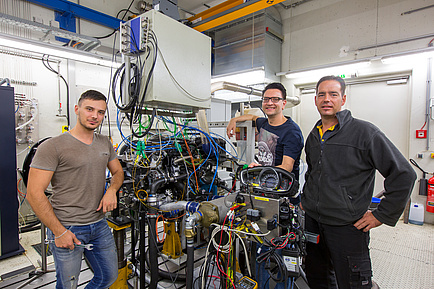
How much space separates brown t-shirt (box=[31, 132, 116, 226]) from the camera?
1441mm

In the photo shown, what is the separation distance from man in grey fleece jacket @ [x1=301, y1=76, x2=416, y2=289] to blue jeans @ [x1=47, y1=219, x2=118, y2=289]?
1379 mm

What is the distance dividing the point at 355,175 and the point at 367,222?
27 cm

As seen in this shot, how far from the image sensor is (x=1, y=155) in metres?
2.55

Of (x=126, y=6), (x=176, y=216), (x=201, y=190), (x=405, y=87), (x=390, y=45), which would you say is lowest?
(x=176, y=216)

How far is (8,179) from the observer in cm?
261

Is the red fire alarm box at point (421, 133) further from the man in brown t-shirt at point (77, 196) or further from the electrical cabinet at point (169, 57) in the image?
the man in brown t-shirt at point (77, 196)

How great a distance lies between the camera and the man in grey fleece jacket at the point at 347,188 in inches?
52.0

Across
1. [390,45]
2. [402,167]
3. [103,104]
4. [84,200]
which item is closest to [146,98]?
[103,104]

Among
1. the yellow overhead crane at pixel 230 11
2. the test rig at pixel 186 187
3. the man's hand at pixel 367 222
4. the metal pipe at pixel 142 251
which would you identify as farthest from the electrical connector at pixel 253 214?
the yellow overhead crane at pixel 230 11

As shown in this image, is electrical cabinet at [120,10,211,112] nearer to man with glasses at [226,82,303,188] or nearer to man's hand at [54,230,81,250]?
man with glasses at [226,82,303,188]

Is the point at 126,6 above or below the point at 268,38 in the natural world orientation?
above

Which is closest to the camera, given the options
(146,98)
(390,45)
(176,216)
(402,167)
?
(402,167)

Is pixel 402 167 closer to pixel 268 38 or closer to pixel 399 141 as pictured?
pixel 399 141

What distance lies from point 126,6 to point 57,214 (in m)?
4.66
